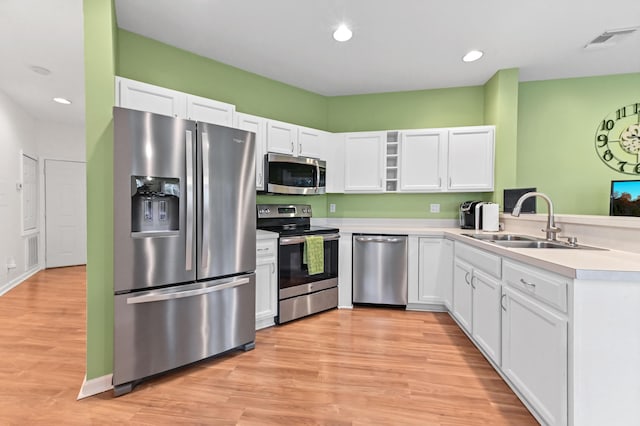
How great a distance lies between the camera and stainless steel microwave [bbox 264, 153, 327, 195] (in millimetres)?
3205

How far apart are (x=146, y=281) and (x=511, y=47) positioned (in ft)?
12.1

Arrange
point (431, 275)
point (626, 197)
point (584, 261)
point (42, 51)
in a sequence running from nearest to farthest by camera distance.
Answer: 1. point (584, 261)
2. point (626, 197)
3. point (42, 51)
4. point (431, 275)

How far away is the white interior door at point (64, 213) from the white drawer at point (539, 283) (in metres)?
6.57

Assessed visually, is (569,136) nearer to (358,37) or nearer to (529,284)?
(358,37)

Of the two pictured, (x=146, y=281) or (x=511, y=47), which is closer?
(x=146, y=281)

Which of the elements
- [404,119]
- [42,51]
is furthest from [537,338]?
[42,51]

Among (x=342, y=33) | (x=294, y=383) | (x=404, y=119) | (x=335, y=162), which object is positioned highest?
(x=342, y=33)

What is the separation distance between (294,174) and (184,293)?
69.0 inches

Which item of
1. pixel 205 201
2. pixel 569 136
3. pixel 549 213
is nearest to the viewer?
pixel 205 201

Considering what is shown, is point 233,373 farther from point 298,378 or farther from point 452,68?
point 452,68

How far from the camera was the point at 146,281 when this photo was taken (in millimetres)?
1938

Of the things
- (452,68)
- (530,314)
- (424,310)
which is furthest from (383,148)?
(530,314)

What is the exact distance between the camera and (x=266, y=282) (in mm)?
2869

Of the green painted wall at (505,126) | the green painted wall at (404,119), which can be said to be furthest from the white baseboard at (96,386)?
the green painted wall at (505,126)
